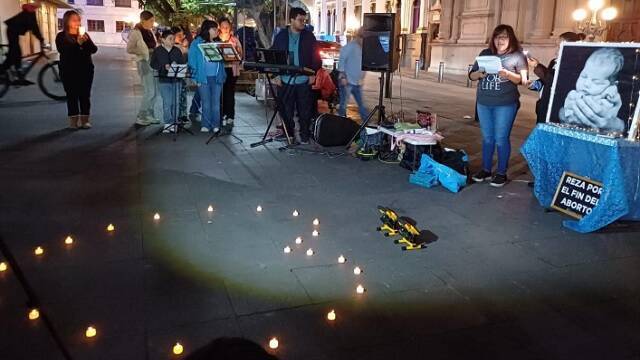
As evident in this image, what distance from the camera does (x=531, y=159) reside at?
5945 mm

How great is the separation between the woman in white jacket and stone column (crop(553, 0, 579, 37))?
18.2 metres

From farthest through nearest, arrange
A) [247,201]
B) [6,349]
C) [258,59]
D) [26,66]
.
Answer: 1. [26,66]
2. [258,59]
3. [247,201]
4. [6,349]

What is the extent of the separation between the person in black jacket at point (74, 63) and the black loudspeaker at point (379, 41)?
14.4 feet

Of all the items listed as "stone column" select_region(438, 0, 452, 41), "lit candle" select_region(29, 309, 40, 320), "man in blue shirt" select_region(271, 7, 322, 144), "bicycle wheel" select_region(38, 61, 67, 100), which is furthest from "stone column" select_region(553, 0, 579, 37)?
"lit candle" select_region(29, 309, 40, 320)

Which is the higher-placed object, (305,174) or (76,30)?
(76,30)

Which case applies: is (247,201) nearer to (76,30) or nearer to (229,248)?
(229,248)

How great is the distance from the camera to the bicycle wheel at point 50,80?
12367 mm

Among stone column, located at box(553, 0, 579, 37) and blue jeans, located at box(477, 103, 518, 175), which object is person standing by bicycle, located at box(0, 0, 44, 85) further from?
stone column, located at box(553, 0, 579, 37)

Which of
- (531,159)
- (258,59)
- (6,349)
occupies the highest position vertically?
(258,59)

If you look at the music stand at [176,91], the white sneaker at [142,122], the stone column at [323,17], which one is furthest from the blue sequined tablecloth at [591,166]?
the stone column at [323,17]

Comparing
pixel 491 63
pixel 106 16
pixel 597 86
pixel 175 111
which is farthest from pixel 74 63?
pixel 106 16

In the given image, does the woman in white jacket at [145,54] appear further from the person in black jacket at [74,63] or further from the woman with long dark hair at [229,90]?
the woman with long dark hair at [229,90]

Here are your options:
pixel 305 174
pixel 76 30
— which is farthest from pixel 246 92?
pixel 305 174

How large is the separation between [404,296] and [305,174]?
3.34 m
